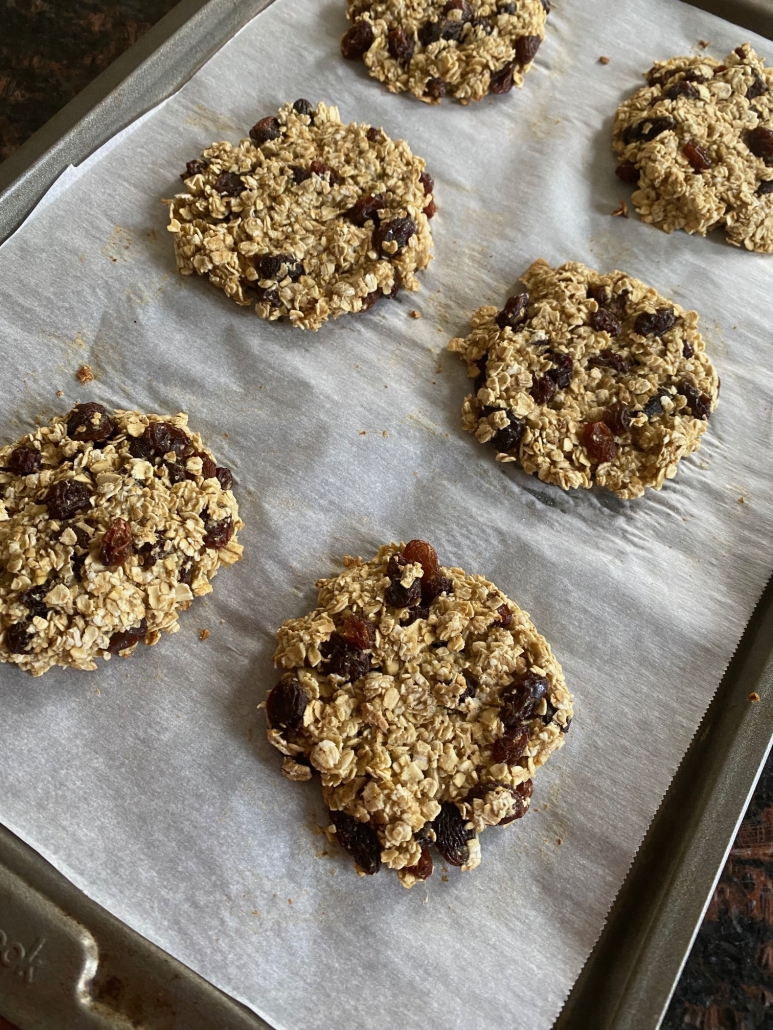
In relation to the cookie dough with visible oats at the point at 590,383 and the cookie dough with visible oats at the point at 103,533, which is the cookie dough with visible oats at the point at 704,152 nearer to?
the cookie dough with visible oats at the point at 590,383

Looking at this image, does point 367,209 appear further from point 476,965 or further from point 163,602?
point 476,965

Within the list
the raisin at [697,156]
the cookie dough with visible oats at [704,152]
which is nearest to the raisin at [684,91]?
the cookie dough with visible oats at [704,152]

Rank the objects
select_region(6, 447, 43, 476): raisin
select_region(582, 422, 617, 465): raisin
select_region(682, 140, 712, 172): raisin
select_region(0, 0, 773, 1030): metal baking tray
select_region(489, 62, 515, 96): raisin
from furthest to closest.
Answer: select_region(489, 62, 515, 96): raisin
select_region(682, 140, 712, 172): raisin
select_region(582, 422, 617, 465): raisin
select_region(6, 447, 43, 476): raisin
select_region(0, 0, 773, 1030): metal baking tray

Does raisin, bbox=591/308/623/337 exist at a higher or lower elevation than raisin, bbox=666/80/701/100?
lower

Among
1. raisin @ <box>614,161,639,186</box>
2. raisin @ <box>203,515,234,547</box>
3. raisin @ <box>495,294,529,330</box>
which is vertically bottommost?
raisin @ <box>203,515,234,547</box>

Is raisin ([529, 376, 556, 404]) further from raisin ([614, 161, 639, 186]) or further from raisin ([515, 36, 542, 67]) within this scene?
raisin ([515, 36, 542, 67])

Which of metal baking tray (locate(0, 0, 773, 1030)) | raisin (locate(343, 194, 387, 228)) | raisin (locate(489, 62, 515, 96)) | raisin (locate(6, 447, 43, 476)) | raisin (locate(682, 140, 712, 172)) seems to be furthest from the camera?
raisin (locate(489, 62, 515, 96))

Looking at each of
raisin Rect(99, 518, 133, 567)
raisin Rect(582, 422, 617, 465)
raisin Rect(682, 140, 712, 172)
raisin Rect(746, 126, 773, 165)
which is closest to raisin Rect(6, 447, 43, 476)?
raisin Rect(99, 518, 133, 567)
